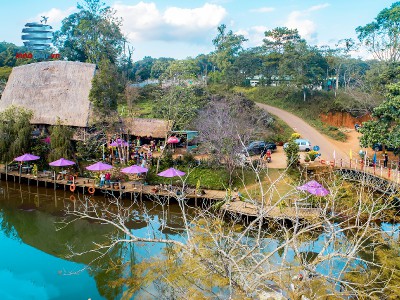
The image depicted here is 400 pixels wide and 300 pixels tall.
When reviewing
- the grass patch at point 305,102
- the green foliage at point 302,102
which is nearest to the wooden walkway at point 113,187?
the grass patch at point 305,102

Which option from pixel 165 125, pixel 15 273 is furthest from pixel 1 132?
pixel 15 273

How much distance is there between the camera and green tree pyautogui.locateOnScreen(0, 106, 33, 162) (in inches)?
1041

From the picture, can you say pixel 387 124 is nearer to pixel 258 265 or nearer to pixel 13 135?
pixel 258 265

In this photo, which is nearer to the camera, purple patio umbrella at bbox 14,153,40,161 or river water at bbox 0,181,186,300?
river water at bbox 0,181,186,300

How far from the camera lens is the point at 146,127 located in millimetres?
30547

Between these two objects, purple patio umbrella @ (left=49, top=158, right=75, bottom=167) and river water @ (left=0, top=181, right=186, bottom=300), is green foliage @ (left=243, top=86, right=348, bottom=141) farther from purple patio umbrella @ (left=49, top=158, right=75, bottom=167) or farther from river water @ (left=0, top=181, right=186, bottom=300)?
purple patio umbrella @ (left=49, top=158, right=75, bottom=167)

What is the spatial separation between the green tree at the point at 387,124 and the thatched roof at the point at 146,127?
14027 mm

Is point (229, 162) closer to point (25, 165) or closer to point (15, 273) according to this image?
point (15, 273)

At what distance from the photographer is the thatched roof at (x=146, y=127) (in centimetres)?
2955

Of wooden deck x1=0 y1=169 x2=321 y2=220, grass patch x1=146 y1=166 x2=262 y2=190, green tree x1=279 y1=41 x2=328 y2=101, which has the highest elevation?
green tree x1=279 y1=41 x2=328 y2=101

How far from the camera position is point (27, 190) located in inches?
1045

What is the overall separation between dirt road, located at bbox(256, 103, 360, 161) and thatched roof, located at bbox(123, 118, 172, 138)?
1192 centimetres

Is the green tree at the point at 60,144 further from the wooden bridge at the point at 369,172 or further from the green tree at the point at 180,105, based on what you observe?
the wooden bridge at the point at 369,172

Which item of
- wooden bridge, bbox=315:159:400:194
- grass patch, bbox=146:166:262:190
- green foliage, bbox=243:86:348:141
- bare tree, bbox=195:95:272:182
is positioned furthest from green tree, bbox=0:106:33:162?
green foliage, bbox=243:86:348:141
